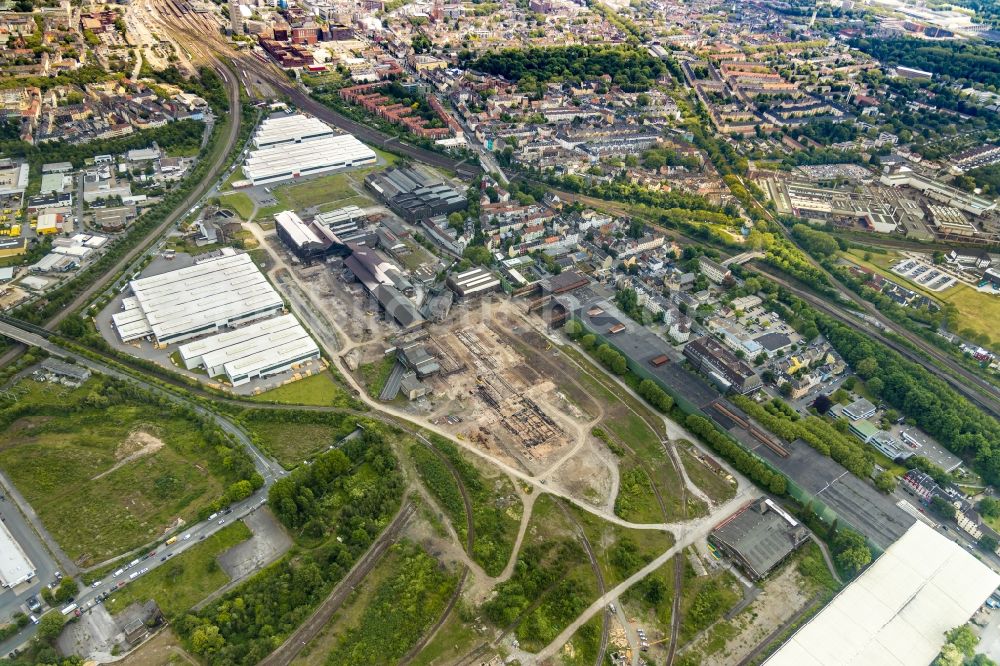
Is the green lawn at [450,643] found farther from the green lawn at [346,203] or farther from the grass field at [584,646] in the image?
the green lawn at [346,203]

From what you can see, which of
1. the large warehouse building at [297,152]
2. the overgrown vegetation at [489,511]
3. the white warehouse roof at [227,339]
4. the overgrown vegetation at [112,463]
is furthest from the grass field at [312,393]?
the large warehouse building at [297,152]

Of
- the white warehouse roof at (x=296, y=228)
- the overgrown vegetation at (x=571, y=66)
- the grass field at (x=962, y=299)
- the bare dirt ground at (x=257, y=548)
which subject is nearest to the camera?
the bare dirt ground at (x=257, y=548)

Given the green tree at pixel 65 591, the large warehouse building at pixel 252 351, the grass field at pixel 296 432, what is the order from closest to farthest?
the green tree at pixel 65 591
the grass field at pixel 296 432
the large warehouse building at pixel 252 351

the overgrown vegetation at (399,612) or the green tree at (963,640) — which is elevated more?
the overgrown vegetation at (399,612)

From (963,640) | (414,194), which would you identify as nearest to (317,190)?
(414,194)

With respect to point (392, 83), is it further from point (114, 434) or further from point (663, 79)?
point (114, 434)

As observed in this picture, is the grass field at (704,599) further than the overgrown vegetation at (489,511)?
No
